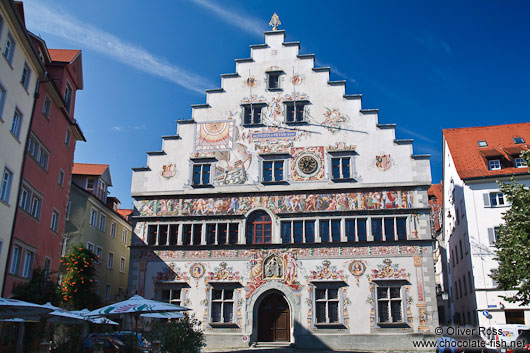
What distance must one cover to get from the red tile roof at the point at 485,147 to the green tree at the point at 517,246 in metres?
9.30

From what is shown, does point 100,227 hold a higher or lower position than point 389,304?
higher

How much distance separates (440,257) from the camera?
4350 centimetres

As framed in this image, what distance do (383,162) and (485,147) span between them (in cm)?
866

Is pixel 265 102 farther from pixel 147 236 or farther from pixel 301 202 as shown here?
pixel 147 236

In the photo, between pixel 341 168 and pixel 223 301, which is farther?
pixel 341 168

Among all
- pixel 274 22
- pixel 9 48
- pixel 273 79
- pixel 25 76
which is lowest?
pixel 25 76

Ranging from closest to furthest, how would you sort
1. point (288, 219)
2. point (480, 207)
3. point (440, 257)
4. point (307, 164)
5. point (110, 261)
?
point (288, 219), point (307, 164), point (480, 207), point (110, 261), point (440, 257)

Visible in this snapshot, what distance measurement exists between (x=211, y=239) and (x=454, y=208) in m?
16.8

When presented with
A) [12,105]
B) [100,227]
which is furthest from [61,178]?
[100,227]

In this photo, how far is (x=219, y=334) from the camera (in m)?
24.8

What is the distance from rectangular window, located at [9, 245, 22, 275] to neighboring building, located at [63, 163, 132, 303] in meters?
9.09

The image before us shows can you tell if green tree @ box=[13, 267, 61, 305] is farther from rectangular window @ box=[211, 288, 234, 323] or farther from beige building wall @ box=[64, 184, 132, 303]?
rectangular window @ box=[211, 288, 234, 323]

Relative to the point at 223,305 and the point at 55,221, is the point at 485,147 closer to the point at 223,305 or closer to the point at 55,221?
the point at 223,305

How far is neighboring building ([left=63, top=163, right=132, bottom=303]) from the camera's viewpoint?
28438 millimetres
